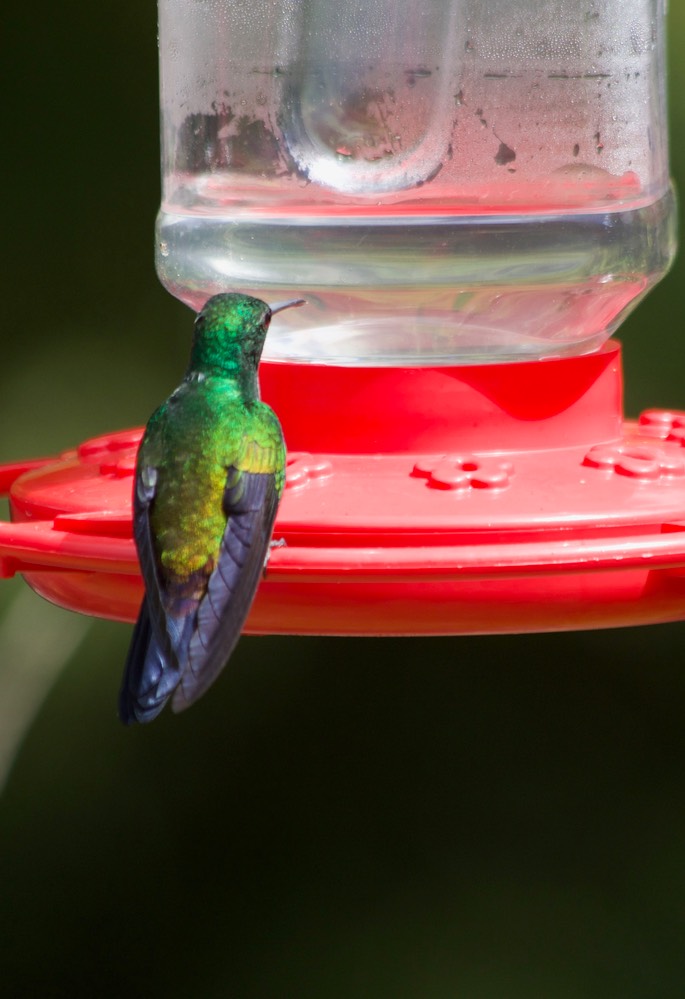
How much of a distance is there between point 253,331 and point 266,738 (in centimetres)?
197

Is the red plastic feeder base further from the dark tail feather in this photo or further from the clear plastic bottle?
the clear plastic bottle

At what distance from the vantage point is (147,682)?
67.9 inches

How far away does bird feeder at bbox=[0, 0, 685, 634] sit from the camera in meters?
2.01

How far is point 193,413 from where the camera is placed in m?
2.09

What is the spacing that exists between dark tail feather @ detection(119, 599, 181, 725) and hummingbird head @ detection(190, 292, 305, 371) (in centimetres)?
48

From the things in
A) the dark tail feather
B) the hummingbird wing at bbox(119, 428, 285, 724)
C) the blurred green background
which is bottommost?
the blurred green background

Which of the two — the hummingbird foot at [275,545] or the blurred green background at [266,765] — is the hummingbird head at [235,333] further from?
the blurred green background at [266,765]

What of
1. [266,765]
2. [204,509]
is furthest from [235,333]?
[266,765]

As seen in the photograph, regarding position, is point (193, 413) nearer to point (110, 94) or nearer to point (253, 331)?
point (253, 331)

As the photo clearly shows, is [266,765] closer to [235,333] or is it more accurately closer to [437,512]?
[235,333]

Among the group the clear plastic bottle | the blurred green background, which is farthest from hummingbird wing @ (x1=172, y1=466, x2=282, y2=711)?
the blurred green background

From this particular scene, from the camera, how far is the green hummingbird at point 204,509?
1.70 metres

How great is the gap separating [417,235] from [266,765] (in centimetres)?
197

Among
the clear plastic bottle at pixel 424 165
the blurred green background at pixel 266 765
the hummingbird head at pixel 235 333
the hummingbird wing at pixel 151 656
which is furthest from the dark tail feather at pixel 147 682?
the blurred green background at pixel 266 765
